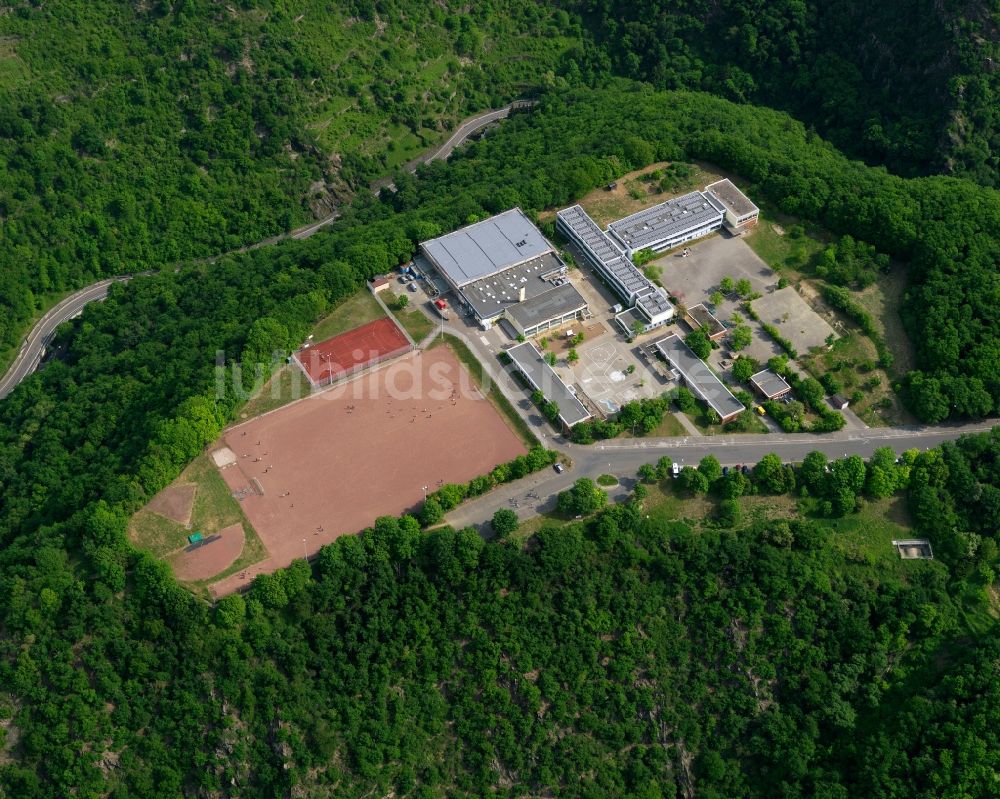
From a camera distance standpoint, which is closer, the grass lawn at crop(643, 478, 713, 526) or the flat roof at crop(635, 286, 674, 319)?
the grass lawn at crop(643, 478, 713, 526)

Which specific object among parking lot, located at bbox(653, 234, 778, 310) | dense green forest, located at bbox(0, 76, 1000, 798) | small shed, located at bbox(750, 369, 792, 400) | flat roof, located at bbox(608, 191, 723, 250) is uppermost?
flat roof, located at bbox(608, 191, 723, 250)

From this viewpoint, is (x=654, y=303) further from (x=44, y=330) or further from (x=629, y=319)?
(x=44, y=330)

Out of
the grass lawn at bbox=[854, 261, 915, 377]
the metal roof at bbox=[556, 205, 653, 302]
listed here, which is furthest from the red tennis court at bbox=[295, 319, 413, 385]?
the grass lawn at bbox=[854, 261, 915, 377]

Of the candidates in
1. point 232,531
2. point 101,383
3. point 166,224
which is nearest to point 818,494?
point 232,531

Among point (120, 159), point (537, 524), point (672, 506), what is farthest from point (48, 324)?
point (672, 506)

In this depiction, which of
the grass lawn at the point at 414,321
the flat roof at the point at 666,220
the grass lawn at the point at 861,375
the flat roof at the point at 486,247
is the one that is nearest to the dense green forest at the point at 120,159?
the flat roof at the point at 486,247

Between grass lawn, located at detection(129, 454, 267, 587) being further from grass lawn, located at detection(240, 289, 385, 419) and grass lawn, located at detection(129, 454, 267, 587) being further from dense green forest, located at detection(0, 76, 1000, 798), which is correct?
grass lawn, located at detection(240, 289, 385, 419)

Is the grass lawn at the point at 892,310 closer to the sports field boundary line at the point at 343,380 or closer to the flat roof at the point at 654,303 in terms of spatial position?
the flat roof at the point at 654,303
